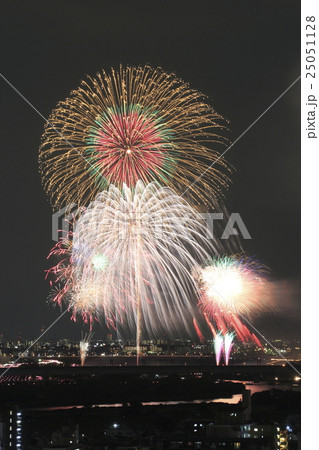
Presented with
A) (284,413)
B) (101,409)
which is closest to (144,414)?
(101,409)

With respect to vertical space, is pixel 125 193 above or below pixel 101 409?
above

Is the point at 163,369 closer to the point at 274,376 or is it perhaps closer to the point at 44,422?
the point at 274,376

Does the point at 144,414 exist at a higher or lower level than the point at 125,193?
lower
